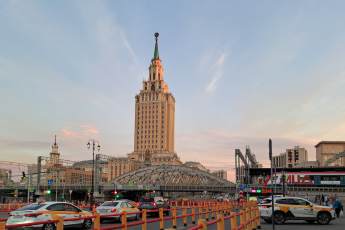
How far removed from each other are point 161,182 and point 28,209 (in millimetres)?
131031

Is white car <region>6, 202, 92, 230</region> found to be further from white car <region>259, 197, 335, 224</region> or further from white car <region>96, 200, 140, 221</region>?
white car <region>259, 197, 335, 224</region>

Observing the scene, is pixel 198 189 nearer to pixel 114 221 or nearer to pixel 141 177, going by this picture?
pixel 141 177

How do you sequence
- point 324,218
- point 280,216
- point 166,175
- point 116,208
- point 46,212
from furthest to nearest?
point 166,175, point 116,208, point 280,216, point 324,218, point 46,212

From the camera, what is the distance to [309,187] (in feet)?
319

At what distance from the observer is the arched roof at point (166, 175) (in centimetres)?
15100

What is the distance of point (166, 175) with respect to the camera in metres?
157

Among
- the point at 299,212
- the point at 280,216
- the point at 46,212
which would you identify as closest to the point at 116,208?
the point at 46,212

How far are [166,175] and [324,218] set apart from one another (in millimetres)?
133153

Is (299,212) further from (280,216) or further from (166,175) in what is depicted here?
(166,175)

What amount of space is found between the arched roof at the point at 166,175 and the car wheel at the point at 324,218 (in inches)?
4852

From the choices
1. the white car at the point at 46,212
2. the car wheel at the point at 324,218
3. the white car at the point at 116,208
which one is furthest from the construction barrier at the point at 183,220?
the car wheel at the point at 324,218

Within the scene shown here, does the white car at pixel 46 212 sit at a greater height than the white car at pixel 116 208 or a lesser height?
greater

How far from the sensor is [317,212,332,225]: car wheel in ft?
84.2

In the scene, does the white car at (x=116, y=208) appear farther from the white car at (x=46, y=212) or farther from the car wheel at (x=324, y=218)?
the car wheel at (x=324, y=218)
